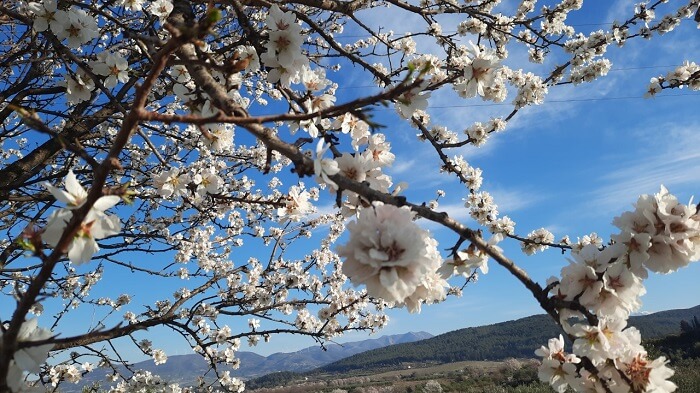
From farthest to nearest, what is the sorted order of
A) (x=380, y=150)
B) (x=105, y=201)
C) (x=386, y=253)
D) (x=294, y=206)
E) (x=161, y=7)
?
(x=161, y=7)
(x=294, y=206)
(x=380, y=150)
(x=386, y=253)
(x=105, y=201)

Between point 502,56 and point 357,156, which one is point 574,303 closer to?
point 357,156

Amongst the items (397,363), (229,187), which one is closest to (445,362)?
(397,363)

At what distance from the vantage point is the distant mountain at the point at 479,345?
111 metres

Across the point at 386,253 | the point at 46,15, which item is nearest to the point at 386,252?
the point at 386,253

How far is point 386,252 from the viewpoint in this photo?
1275 mm

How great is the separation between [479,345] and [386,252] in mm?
132802

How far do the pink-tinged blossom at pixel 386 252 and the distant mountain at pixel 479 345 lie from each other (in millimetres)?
118766

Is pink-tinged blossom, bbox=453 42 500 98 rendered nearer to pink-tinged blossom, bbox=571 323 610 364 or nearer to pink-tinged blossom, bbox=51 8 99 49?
pink-tinged blossom, bbox=571 323 610 364

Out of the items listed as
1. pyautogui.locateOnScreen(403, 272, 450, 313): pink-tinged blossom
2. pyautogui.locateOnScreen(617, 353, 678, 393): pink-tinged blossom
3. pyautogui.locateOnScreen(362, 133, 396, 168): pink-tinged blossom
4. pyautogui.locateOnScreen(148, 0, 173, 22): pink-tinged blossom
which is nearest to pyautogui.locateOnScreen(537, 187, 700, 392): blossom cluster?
pyautogui.locateOnScreen(617, 353, 678, 393): pink-tinged blossom

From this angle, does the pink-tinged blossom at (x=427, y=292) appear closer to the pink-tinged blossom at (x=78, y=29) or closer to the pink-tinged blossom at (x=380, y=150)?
the pink-tinged blossom at (x=380, y=150)

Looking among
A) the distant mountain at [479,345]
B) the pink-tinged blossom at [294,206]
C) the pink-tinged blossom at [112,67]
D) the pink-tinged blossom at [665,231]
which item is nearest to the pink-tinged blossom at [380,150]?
the pink-tinged blossom at [294,206]

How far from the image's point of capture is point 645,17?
5.94 meters

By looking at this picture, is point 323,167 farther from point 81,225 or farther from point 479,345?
point 479,345

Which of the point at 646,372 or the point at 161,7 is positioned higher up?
the point at 161,7
